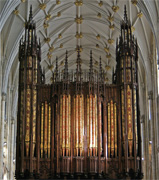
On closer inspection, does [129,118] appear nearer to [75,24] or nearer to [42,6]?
[42,6]

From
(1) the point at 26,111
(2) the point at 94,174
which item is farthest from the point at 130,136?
(1) the point at 26,111

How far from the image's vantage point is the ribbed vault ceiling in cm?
2956

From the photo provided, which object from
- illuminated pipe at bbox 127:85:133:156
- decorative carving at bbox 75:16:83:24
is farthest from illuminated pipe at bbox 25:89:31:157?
decorative carving at bbox 75:16:83:24

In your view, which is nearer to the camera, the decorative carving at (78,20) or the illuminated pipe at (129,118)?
the illuminated pipe at (129,118)

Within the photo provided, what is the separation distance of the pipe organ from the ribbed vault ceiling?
4.72m

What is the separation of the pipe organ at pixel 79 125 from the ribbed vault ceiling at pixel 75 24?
4.72 meters

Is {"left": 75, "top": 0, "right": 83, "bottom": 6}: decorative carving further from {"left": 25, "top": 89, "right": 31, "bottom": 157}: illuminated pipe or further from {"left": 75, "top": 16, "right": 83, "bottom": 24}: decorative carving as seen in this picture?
{"left": 25, "top": 89, "right": 31, "bottom": 157}: illuminated pipe

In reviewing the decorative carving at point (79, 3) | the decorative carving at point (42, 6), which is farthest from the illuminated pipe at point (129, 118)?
the decorative carving at point (42, 6)

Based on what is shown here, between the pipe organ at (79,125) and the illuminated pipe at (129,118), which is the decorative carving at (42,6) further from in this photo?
the illuminated pipe at (129,118)

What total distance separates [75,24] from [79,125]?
12654 mm

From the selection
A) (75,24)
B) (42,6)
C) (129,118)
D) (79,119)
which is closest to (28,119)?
(79,119)

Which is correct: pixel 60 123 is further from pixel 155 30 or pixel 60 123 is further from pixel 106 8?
pixel 106 8

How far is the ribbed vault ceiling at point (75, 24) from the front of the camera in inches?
1164

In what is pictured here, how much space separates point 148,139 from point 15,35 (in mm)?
10245
